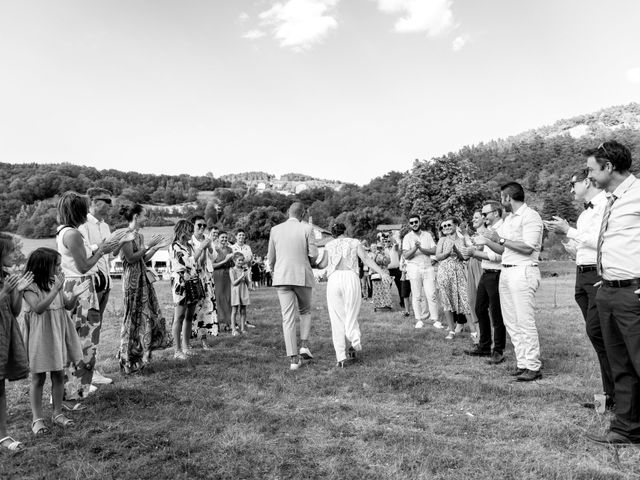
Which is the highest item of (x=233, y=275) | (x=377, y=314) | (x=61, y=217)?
(x=61, y=217)

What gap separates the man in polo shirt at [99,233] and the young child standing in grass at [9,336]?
1427 millimetres

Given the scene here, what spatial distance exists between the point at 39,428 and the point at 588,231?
5781 millimetres

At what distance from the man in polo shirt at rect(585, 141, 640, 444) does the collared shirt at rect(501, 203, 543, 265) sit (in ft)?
5.54

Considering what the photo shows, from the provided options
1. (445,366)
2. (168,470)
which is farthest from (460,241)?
(168,470)

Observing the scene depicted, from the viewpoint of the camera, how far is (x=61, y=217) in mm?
4656

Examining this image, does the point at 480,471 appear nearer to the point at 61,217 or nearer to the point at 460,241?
the point at 61,217

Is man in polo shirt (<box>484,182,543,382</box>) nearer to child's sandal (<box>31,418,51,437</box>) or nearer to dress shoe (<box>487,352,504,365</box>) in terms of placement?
dress shoe (<box>487,352,504,365</box>)

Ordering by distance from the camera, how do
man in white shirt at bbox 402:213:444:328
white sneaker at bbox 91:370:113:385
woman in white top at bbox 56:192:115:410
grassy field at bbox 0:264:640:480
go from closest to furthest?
grassy field at bbox 0:264:640:480
woman in white top at bbox 56:192:115:410
white sneaker at bbox 91:370:113:385
man in white shirt at bbox 402:213:444:328

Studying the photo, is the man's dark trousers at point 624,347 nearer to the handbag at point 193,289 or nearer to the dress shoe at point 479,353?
the dress shoe at point 479,353

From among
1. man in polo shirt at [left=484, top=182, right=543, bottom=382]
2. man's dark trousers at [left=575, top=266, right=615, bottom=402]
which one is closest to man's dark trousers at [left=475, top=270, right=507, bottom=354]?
man in polo shirt at [left=484, top=182, right=543, bottom=382]

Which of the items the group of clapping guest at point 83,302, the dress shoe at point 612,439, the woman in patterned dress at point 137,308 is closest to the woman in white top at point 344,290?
the group of clapping guest at point 83,302

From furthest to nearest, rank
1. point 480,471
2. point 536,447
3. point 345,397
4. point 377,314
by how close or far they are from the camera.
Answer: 1. point 377,314
2. point 345,397
3. point 536,447
4. point 480,471

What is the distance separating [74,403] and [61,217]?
6.74ft

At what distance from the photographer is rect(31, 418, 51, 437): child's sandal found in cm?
390
